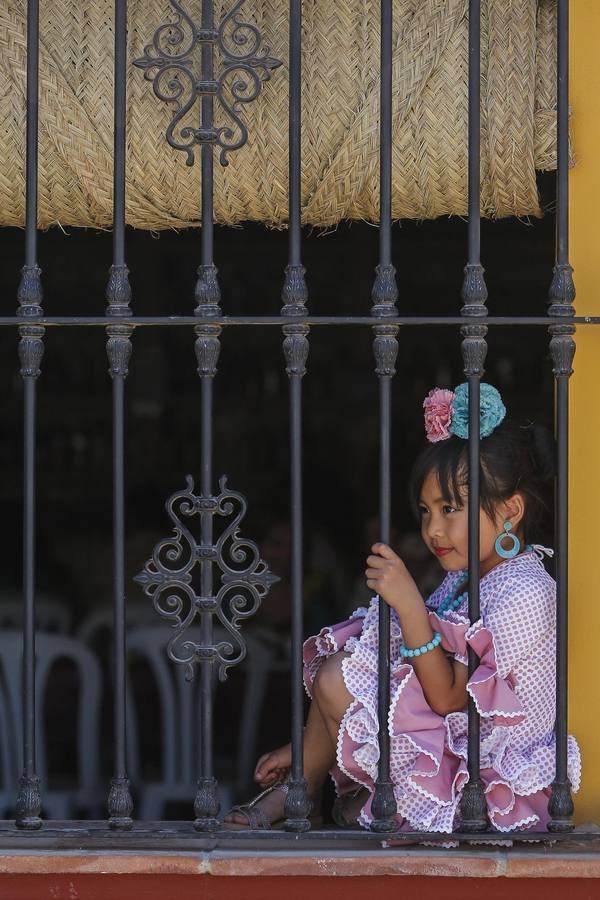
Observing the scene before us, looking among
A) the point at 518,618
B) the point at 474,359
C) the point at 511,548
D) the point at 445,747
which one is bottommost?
the point at 445,747

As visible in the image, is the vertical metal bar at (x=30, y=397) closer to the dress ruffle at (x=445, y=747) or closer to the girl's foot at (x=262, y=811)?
the girl's foot at (x=262, y=811)

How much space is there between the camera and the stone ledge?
2824 millimetres

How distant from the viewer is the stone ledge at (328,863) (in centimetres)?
282

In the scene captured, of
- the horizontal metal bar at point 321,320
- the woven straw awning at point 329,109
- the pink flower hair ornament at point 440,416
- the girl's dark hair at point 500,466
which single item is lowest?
the girl's dark hair at point 500,466

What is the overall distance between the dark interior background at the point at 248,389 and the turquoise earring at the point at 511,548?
2.41 metres

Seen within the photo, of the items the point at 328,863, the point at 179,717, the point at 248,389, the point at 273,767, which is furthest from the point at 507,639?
the point at 248,389

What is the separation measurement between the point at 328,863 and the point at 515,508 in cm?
85

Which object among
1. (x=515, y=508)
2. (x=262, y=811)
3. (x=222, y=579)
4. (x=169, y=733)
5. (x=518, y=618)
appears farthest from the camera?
(x=169, y=733)

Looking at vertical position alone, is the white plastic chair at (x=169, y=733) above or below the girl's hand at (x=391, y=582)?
below

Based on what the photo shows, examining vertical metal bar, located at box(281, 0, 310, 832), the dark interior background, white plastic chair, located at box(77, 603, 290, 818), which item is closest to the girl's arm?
vertical metal bar, located at box(281, 0, 310, 832)

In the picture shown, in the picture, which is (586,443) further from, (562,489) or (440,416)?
(440,416)

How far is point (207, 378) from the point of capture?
2.85 m

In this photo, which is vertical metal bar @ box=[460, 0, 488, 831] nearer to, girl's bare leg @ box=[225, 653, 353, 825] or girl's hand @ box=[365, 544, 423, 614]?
girl's hand @ box=[365, 544, 423, 614]

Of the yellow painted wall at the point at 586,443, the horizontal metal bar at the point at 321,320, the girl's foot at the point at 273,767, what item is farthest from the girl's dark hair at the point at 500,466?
the girl's foot at the point at 273,767
